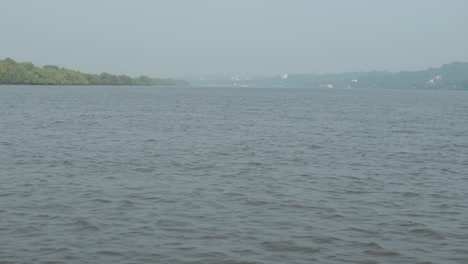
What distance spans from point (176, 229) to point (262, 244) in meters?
2.29

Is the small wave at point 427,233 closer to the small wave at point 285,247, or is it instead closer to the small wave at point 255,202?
the small wave at point 285,247

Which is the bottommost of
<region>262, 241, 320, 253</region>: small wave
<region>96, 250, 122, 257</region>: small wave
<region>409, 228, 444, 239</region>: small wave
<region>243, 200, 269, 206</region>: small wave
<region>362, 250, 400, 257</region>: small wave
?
<region>362, 250, 400, 257</region>: small wave

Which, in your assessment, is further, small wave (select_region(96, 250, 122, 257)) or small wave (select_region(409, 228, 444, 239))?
small wave (select_region(409, 228, 444, 239))

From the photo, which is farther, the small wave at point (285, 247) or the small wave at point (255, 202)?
the small wave at point (255, 202)

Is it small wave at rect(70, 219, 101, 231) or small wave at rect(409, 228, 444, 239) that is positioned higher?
small wave at rect(70, 219, 101, 231)

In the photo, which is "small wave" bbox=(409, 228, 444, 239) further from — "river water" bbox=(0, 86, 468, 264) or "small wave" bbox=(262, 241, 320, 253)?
"small wave" bbox=(262, 241, 320, 253)

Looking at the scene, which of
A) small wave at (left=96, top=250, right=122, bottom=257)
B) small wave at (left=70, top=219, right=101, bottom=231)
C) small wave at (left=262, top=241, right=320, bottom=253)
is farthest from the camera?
small wave at (left=70, top=219, right=101, bottom=231)

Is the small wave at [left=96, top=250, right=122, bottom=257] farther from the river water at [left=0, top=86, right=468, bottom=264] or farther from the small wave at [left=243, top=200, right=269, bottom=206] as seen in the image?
the small wave at [left=243, top=200, right=269, bottom=206]

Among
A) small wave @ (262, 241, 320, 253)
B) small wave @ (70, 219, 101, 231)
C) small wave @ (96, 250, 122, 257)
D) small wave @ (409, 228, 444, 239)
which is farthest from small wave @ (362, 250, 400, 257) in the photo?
small wave @ (70, 219, 101, 231)

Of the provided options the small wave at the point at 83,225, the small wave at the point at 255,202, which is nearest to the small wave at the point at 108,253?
the small wave at the point at 83,225

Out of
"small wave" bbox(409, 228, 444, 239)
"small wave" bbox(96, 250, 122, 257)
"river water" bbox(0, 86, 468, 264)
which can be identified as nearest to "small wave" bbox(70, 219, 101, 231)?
"river water" bbox(0, 86, 468, 264)

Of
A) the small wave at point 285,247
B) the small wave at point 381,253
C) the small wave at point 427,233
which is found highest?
the small wave at point 285,247

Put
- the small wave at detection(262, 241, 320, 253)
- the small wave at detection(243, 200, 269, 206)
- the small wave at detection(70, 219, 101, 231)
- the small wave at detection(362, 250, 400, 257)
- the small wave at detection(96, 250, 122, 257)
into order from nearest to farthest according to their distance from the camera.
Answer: the small wave at detection(96, 250, 122, 257)
the small wave at detection(362, 250, 400, 257)
the small wave at detection(262, 241, 320, 253)
the small wave at detection(70, 219, 101, 231)
the small wave at detection(243, 200, 269, 206)

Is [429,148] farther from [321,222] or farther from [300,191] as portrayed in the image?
[321,222]
